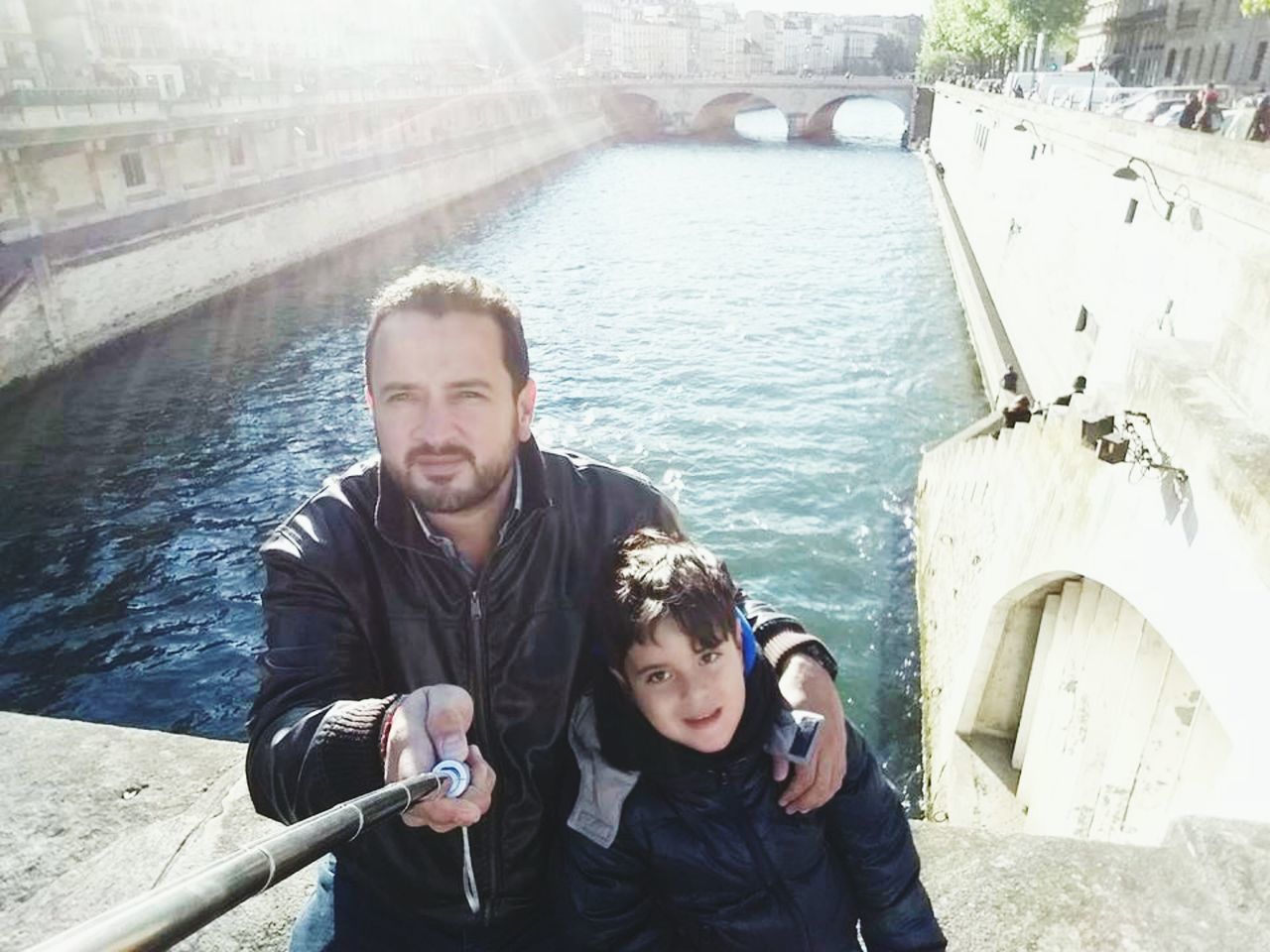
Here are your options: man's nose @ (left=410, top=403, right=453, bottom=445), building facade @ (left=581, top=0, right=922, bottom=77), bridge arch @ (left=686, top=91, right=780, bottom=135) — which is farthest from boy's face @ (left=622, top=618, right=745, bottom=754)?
building facade @ (left=581, top=0, right=922, bottom=77)

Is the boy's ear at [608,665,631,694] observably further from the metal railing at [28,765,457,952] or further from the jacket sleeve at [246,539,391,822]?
the metal railing at [28,765,457,952]

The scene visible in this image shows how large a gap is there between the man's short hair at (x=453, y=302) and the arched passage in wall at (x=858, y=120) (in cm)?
8333

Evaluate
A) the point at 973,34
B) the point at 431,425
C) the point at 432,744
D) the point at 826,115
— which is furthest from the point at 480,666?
the point at 826,115

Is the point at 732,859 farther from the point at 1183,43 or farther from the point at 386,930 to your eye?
the point at 1183,43

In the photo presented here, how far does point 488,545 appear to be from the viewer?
8.01 feet

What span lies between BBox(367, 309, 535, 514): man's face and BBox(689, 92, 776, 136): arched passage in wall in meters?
86.7

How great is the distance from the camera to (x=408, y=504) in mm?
2350

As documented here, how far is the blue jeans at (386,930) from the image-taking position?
2.40 metres

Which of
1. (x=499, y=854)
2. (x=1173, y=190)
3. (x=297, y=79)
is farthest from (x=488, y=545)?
(x=297, y=79)

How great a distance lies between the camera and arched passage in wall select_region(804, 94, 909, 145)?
267 ft

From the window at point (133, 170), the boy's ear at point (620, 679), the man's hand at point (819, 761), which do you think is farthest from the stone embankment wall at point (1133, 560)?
the window at point (133, 170)

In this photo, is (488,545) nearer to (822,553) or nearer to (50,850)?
(50,850)

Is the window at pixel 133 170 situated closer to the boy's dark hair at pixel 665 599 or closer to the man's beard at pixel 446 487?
the man's beard at pixel 446 487

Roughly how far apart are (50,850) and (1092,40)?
248ft
